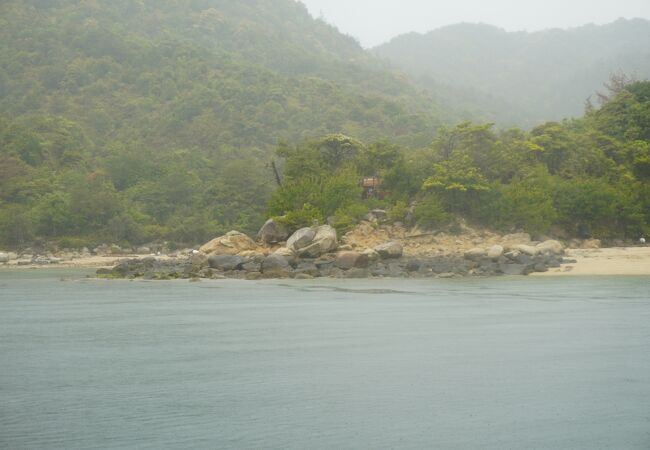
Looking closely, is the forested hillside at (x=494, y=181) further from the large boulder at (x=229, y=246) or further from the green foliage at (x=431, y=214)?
the large boulder at (x=229, y=246)

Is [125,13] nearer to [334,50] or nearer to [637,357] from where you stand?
[334,50]

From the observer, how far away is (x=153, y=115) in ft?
295

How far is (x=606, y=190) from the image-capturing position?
43281 mm

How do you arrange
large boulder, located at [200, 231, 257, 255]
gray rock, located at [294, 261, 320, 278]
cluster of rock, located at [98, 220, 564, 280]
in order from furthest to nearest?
large boulder, located at [200, 231, 257, 255] < gray rock, located at [294, 261, 320, 278] < cluster of rock, located at [98, 220, 564, 280]

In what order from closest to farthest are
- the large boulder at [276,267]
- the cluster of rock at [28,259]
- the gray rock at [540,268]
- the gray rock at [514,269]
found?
the gray rock at [514,269] → the gray rock at [540,268] → the large boulder at [276,267] → the cluster of rock at [28,259]

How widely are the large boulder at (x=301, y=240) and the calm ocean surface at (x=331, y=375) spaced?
49.0ft

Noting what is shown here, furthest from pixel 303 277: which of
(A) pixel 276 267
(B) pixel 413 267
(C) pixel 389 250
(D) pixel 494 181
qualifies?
(D) pixel 494 181

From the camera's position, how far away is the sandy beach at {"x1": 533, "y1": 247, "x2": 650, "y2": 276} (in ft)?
107

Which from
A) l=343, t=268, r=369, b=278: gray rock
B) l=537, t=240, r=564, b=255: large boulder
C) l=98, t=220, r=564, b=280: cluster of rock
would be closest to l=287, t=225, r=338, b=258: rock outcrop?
l=98, t=220, r=564, b=280: cluster of rock

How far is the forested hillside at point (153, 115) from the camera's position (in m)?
58.8

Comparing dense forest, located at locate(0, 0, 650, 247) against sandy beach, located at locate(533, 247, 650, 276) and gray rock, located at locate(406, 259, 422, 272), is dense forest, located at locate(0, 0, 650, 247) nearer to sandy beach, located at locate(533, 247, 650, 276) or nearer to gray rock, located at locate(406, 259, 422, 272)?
sandy beach, located at locate(533, 247, 650, 276)

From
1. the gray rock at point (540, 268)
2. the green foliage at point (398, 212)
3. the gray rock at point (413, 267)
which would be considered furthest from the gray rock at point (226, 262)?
the gray rock at point (540, 268)

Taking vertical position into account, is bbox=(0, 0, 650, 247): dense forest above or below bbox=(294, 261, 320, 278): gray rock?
above

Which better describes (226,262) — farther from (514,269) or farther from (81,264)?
(81,264)
